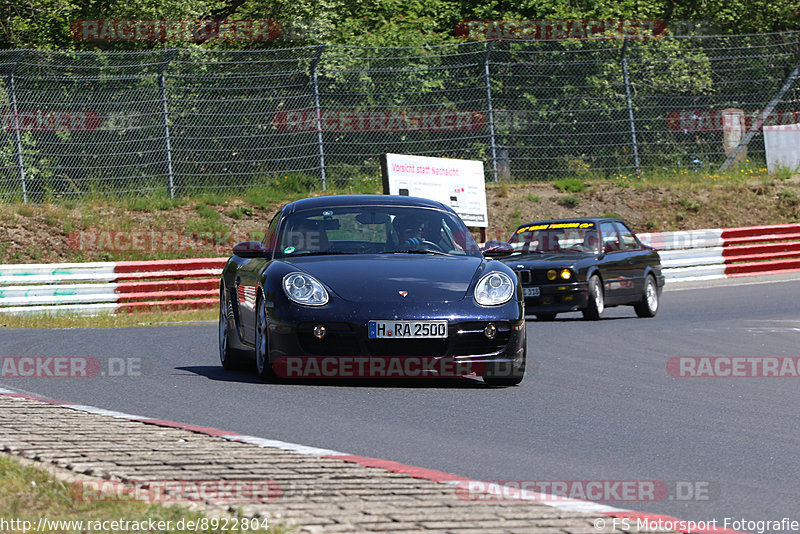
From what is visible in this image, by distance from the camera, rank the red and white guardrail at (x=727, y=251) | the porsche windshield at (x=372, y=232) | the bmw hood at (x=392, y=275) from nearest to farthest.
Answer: the bmw hood at (x=392, y=275) → the porsche windshield at (x=372, y=232) → the red and white guardrail at (x=727, y=251)

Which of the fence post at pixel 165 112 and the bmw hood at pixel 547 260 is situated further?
the fence post at pixel 165 112

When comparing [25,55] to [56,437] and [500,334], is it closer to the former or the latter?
[500,334]

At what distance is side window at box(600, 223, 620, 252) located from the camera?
703 inches

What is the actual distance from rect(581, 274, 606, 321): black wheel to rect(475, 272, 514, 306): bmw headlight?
8.19 m

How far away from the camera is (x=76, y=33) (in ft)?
95.3

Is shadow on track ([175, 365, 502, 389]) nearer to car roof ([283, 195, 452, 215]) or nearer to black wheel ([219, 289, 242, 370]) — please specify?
black wheel ([219, 289, 242, 370])

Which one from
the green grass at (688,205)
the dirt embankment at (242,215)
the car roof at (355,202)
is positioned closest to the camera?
the car roof at (355,202)

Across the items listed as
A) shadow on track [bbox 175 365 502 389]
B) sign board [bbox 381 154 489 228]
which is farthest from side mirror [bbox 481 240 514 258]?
sign board [bbox 381 154 489 228]

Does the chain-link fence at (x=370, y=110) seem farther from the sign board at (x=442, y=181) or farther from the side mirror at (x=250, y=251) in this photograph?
the side mirror at (x=250, y=251)

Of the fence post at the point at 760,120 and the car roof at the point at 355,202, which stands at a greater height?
the fence post at the point at 760,120

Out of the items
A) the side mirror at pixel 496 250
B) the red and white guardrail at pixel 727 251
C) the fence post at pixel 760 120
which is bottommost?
the red and white guardrail at pixel 727 251

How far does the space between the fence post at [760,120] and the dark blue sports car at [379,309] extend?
20.1 m

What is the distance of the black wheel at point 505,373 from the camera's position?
8617 mm

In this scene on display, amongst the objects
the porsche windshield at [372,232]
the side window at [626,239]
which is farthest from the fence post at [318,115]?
the porsche windshield at [372,232]
